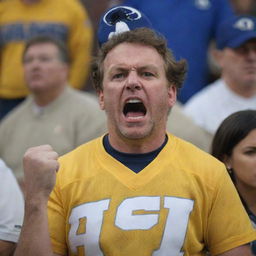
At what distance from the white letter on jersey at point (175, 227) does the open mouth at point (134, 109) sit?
1.27 feet

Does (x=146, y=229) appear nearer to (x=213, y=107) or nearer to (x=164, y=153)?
(x=164, y=153)

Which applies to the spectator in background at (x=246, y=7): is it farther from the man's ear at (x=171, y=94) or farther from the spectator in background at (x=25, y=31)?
the man's ear at (x=171, y=94)

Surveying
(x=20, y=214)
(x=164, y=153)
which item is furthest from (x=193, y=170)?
(x=20, y=214)

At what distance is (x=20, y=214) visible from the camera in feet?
12.8

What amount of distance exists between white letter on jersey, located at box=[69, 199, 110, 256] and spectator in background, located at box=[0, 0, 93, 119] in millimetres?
3528

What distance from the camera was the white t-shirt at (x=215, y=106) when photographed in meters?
5.63

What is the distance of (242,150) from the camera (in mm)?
3865

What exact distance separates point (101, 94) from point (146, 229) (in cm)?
66

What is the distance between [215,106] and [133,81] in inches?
97.2

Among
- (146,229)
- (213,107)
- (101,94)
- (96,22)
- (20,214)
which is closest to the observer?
(146,229)

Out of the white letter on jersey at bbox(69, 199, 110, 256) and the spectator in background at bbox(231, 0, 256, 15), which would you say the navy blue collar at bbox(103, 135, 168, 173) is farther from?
the spectator in background at bbox(231, 0, 256, 15)

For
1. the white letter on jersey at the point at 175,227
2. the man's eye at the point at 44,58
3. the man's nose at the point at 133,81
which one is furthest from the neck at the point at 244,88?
the white letter on jersey at the point at 175,227

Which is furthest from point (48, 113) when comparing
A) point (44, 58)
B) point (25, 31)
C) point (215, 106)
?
point (215, 106)

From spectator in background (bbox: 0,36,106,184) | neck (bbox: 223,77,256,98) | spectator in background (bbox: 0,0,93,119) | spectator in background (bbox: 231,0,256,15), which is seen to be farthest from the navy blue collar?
spectator in background (bbox: 231,0,256,15)
